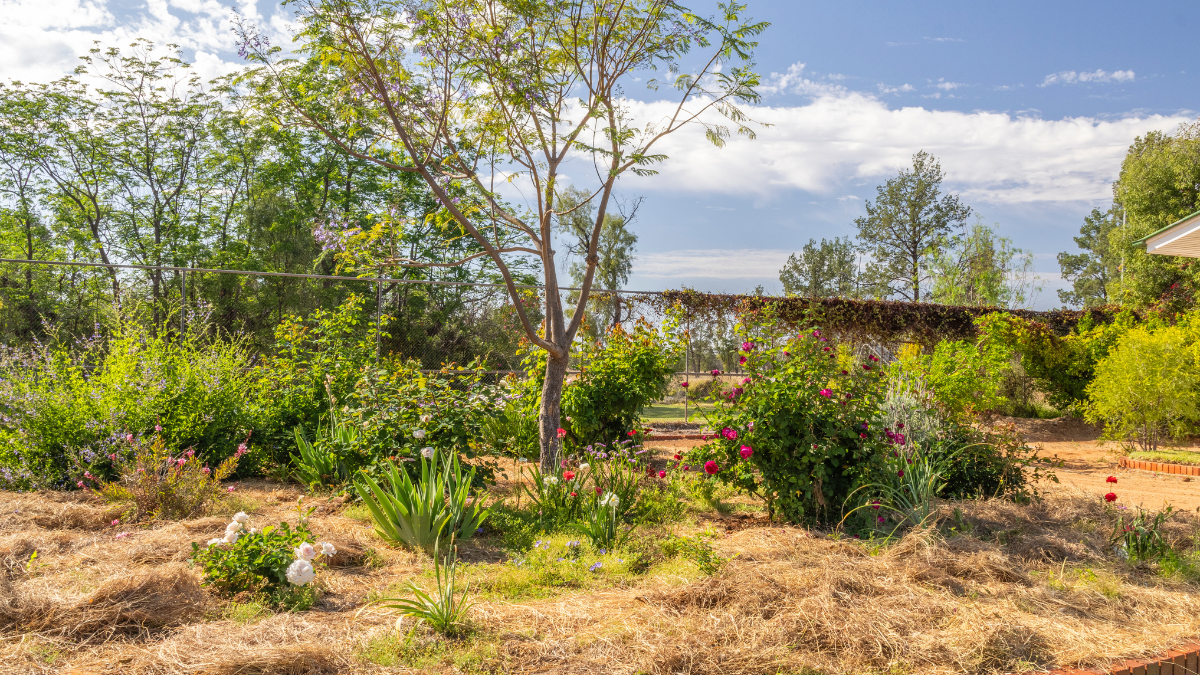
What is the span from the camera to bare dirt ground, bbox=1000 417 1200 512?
5539 millimetres

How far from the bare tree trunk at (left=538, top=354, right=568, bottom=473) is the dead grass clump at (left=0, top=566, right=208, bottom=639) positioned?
111 inches

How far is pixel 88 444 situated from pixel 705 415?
4369 mm

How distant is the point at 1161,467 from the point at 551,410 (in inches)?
279

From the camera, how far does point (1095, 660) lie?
7.97 ft

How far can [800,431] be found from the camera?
13.1ft

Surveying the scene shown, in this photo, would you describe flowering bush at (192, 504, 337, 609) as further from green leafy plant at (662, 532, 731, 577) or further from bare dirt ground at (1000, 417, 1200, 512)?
bare dirt ground at (1000, 417, 1200, 512)

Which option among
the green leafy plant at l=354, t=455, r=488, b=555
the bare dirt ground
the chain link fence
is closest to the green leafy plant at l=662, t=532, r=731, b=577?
the green leafy plant at l=354, t=455, r=488, b=555

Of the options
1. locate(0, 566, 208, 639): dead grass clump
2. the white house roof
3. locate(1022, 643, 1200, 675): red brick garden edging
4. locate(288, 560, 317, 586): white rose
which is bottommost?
locate(1022, 643, 1200, 675): red brick garden edging

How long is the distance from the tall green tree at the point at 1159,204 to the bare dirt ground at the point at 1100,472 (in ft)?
19.3

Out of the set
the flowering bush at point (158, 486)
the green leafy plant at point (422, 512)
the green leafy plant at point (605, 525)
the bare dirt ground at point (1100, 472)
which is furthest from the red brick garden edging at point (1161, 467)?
the flowering bush at point (158, 486)

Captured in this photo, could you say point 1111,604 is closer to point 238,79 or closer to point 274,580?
point 274,580

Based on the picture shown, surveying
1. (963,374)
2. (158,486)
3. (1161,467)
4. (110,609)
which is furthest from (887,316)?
(110,609)

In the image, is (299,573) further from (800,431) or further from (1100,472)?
(1100,472)

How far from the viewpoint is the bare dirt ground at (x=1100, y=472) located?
554 cm
